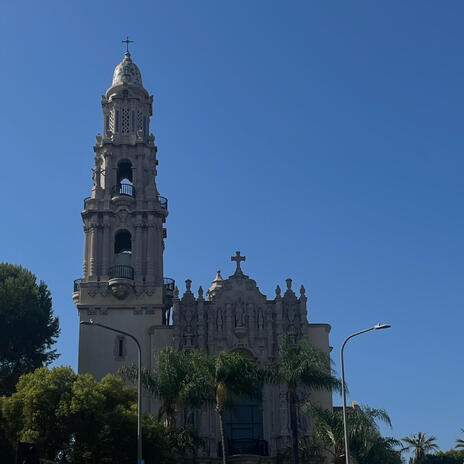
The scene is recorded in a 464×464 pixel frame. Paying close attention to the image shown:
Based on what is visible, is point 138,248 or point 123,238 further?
point 123,238

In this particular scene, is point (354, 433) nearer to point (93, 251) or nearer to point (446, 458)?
point (93, 251)

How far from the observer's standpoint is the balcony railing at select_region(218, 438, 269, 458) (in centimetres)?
5200

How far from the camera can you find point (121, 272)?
57.3 metres

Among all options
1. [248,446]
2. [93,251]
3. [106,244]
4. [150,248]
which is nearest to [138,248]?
[150,248]

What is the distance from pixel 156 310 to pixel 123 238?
6.93 metres

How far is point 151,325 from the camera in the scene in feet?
183

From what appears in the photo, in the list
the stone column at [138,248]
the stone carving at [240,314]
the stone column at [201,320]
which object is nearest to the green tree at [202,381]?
the stone column at [201,320]

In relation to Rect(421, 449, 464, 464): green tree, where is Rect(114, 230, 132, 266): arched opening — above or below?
above

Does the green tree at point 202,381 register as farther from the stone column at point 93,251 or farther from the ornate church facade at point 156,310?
the stone column at point 93,251

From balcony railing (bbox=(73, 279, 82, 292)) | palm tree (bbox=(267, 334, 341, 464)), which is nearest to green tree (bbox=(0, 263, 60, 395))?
balcony railing (bbox=(73, 279, 82, 292))

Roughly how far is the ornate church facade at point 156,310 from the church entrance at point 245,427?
7 cm

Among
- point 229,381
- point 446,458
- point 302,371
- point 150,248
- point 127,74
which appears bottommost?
point 446,458

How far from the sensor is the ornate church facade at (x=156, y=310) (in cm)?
5362

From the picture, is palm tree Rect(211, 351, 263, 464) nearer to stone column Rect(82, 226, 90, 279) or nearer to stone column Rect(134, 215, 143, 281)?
stone column Rect(134, 215, 143, 281)
